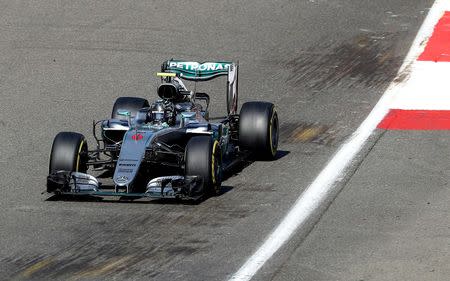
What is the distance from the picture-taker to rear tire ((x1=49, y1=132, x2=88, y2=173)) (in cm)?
1454

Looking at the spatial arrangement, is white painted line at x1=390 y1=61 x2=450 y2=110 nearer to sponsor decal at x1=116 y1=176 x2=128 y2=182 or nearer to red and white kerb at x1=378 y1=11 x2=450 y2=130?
red and white kerb at x1=378 y1=11 x2=450 y2=130

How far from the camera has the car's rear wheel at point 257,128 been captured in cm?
1600

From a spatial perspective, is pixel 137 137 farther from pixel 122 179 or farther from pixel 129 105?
pixel 129 105

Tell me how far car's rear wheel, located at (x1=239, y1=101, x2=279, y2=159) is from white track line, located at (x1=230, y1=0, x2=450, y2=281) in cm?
89

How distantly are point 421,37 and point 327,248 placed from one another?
1228 cm

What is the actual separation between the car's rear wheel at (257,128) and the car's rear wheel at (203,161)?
67.3 inches

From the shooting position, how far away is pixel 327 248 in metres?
12.2

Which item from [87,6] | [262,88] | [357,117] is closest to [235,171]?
[357,117]

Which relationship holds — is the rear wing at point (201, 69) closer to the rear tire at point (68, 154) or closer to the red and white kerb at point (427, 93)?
the rear tire at point (68, 154)

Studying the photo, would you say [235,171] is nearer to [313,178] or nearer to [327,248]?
[313,178]

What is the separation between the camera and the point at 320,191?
48.1ft

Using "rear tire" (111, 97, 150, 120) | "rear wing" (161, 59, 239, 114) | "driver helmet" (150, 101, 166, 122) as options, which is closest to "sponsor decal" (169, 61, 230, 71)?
"rear wing" (161, 59, 239, 114)

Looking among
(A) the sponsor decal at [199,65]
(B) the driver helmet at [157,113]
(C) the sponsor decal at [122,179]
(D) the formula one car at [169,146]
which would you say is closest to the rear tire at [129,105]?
(D) the formula one car at [169,146]

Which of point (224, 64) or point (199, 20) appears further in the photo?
point (199, 20)
